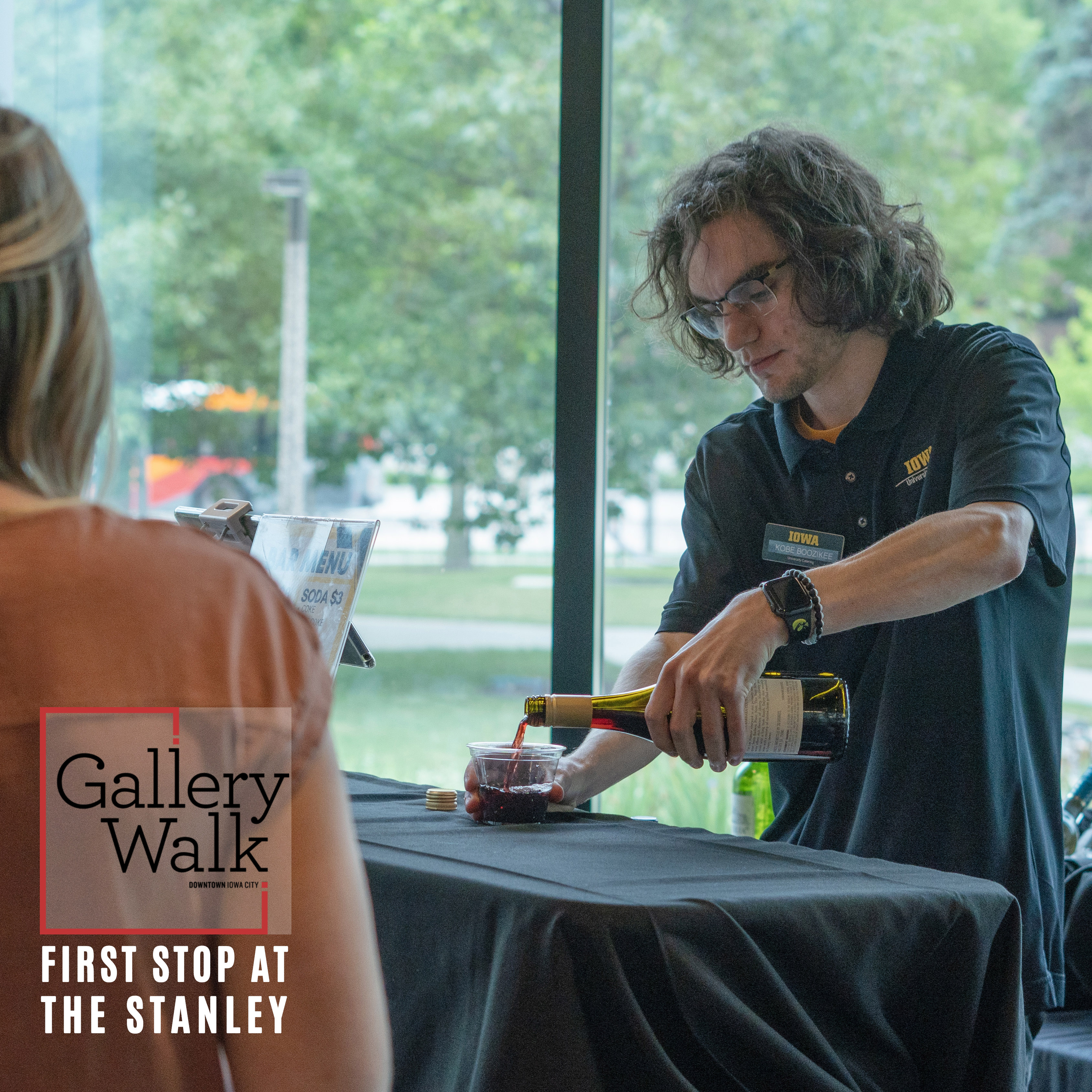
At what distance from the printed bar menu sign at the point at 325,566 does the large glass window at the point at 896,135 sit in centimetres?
260

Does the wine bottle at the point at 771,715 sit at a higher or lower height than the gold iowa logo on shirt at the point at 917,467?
lower

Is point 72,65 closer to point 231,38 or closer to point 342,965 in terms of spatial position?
point 231,38

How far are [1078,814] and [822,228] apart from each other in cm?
124

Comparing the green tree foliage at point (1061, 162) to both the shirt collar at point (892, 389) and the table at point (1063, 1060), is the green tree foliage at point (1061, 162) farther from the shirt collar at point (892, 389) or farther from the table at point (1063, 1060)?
the table at point (1063, 1060)

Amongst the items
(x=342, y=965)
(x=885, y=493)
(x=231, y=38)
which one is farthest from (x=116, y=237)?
(x=342, y=965)

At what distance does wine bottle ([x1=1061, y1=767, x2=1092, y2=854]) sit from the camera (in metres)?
2.25

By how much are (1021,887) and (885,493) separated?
21.5 inches

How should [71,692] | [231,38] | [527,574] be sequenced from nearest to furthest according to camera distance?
[71,692] < [527,574] < [231,38]

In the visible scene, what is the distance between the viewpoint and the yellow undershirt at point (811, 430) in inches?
70.1

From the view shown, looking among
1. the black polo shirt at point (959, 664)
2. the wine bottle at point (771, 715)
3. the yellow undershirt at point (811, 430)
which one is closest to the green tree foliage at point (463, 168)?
the yellow undershirt at point (811, 430)

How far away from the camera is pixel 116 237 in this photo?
5.11 meters

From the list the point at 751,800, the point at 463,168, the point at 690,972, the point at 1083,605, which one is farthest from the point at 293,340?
the point at 690,972

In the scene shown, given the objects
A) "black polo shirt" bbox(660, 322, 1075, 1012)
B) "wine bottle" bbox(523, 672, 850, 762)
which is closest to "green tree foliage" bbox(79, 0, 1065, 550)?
"black polo shirt" bbox(660, 322, 1075, 1012)

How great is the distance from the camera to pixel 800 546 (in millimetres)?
1767
